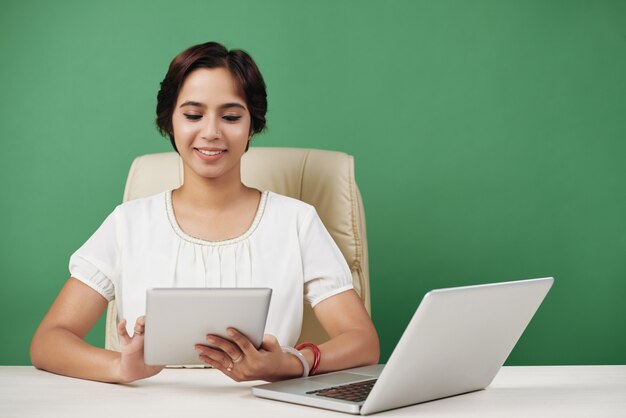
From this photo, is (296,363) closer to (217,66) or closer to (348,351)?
(348,351)

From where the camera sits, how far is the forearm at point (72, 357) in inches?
52.4

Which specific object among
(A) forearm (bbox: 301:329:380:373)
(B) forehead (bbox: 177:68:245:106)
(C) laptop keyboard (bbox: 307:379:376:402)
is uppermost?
(B) forehead (bbox: 177:68:245:106)

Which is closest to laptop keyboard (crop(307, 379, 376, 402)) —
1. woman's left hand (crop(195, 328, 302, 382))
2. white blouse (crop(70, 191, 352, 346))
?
woman's left hand (crop(195, 328, 302, 382))

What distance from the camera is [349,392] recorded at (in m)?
1.13

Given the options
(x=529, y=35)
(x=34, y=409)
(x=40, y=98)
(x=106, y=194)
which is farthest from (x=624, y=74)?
(x=34, y=409)

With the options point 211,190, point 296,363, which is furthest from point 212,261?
point 296,363

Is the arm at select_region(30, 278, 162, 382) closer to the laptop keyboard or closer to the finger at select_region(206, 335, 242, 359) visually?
the finger at select_region(206, 335, 242, 359)

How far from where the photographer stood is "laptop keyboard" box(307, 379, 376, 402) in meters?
1.09

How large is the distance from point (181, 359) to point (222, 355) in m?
0.06

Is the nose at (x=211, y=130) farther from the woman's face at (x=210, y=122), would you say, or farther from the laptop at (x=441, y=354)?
the laptop at (x=441, y=354)

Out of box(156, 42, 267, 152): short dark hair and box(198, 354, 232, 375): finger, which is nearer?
box(198, 354, 232, 375): finger

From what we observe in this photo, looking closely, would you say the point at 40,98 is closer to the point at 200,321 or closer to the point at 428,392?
the point at 200,321

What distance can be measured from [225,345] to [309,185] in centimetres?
102

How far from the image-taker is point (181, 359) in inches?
47.4
